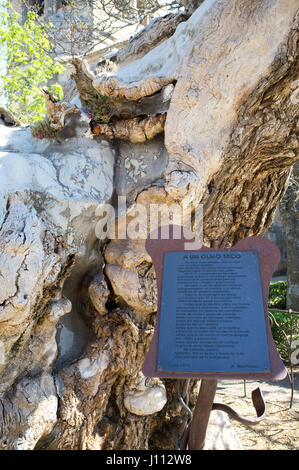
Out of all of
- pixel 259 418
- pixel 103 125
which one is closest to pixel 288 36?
pixel 103 125

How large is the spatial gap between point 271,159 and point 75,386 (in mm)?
2366

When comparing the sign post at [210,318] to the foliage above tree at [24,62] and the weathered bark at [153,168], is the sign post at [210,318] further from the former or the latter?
the foliage above tree at [24,62]

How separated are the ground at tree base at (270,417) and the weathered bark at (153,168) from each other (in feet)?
4.59

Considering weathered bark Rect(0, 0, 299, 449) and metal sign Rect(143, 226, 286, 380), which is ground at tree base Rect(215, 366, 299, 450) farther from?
metal sign Rect(143, 226, 286, 380)

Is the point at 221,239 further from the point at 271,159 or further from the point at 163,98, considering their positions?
the point at 163,98

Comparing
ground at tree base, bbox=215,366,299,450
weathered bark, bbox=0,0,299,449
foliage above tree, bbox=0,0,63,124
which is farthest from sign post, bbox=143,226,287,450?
foliage above tree, bbox=0,0,63,124

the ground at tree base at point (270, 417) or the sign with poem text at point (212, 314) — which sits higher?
the sign with poem text at point (212, 314)

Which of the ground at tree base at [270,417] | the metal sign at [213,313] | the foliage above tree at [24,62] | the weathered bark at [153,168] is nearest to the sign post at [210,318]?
the metal sign at [213,313]

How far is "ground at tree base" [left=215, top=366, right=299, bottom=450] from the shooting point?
4168 millimetres

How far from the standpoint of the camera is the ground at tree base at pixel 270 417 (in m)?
4.17

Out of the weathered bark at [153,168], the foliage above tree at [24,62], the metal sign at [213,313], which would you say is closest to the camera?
the metal sign at [213,313]

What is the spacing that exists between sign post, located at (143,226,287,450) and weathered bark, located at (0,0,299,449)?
0.78 metres

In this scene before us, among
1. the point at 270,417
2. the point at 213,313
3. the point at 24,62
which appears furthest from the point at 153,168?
the point at 24,62

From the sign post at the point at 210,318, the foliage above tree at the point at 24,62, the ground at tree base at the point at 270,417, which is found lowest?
the ground at tree base at the point at 270,417
